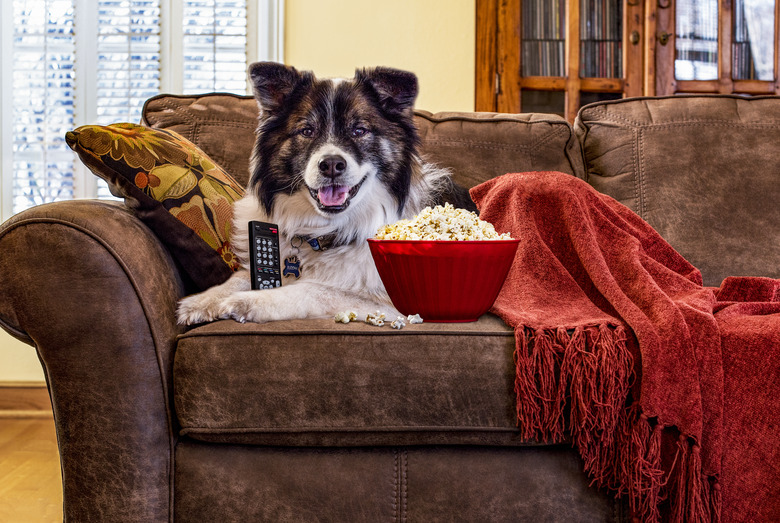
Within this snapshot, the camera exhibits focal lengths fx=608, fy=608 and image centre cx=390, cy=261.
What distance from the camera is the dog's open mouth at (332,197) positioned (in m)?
1.42

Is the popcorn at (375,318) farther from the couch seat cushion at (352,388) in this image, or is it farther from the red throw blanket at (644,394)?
the red throw blanket at (644,394)

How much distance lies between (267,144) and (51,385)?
720 millimetres

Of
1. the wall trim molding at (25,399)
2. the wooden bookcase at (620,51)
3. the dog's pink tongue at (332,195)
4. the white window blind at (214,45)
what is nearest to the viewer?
the dog's pink tongue at (332,195)

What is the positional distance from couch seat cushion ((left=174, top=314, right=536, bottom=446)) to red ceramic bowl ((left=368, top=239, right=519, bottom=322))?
9 centimetres

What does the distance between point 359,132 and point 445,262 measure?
452mm

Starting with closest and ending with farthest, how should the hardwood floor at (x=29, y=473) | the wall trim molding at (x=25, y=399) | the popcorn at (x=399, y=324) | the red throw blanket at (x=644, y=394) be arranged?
1. the red throw blanket at (x=644, y=394)
2. the popcorn at (x=399, y=324)
3. the hardwood floor at (x=29, y=473)
4. the wall trim molding at (x=25, y=399)

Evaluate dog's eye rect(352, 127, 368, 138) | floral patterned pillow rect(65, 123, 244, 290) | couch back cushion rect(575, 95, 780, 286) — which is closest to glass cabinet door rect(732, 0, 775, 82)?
couch back cushion rect(575, 95, 780, 286)

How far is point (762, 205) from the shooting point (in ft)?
5.89

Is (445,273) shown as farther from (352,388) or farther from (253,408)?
(253,408)

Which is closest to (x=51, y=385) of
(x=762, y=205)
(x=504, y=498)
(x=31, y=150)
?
(x=504, y=498)

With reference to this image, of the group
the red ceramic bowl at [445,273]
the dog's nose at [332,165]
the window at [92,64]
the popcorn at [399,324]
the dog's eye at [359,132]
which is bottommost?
the popcorn at [399,324]

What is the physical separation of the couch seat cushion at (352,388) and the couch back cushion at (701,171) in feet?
3.14

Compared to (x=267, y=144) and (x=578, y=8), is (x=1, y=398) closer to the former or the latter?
(x=267, y=144)

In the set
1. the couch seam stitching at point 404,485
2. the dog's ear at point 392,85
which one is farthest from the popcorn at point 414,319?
the dog's ear at point 392,85
